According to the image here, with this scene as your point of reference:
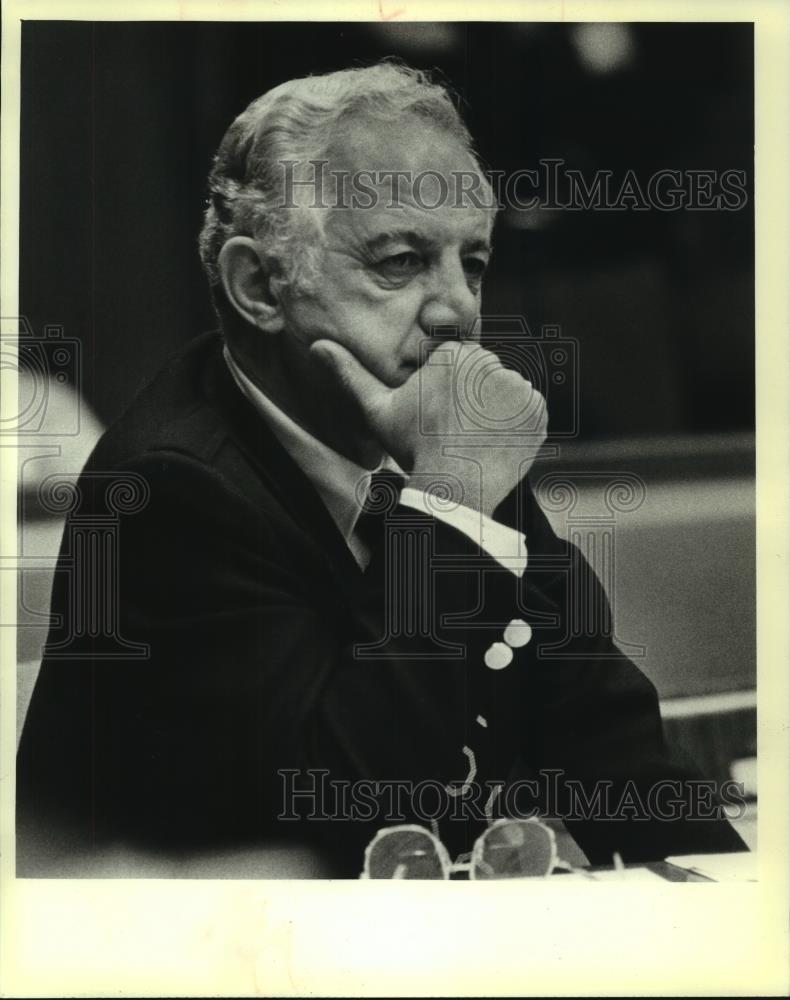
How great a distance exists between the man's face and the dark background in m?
0.17

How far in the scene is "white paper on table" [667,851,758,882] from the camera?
412 centimetres

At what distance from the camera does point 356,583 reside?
159 inches

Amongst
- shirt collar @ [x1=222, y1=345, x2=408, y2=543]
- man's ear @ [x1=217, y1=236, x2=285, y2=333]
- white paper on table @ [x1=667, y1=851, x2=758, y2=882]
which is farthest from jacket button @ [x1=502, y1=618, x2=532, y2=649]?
man's ear @ [x1=217, y1=236, x2=285, y2=333]

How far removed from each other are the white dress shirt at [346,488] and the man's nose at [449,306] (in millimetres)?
493

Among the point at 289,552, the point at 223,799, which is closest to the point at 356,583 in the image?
the point at 289,552

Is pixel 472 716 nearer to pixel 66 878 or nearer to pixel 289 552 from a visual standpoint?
pixel 289 552

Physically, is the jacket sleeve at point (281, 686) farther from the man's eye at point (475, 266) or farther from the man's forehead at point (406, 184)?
the man's forehead at point (406, 184)

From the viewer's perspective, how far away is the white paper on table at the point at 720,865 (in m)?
4.12

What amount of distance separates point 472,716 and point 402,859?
1.83 ft

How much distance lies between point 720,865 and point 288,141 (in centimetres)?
298

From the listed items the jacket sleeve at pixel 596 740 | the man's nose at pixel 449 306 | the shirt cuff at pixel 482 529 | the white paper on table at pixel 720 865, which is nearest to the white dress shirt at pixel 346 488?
the shirt cuff at pixel 482 529

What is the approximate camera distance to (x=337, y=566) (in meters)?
4.04
